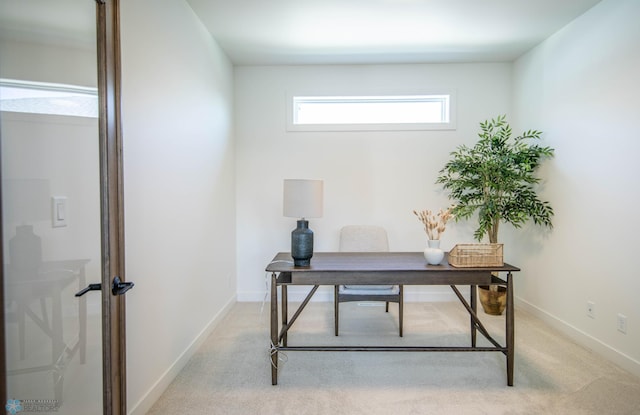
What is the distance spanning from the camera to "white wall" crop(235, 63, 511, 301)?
3.68m

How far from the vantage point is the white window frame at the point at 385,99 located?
367 centimetres

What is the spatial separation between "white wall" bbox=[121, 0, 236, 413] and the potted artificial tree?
8.09 ft

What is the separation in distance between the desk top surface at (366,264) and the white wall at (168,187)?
2.37ft

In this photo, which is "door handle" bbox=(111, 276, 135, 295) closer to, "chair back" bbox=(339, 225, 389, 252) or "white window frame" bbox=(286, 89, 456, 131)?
"chair back" bbox=(339, 225, 389, 252)

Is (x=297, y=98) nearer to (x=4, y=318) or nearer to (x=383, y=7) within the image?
(x=383, y=7)

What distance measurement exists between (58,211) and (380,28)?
2754 millimetres

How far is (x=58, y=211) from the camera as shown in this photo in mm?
1233

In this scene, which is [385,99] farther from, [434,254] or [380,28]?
[434,254]

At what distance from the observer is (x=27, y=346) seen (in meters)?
1.06

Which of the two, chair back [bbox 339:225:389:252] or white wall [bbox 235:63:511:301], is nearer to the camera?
chair back [bbox 339:225:389:252]

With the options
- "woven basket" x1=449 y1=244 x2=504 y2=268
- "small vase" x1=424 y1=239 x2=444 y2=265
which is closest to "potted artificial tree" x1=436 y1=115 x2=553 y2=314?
"woven basket" x1=449 y1=244 x2=504 y2=268

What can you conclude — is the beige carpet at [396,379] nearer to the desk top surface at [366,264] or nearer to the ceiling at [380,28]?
the desk top surface at [366,264]

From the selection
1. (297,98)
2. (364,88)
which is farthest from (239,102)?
(364,88)

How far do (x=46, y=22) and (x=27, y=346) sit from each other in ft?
3.70
